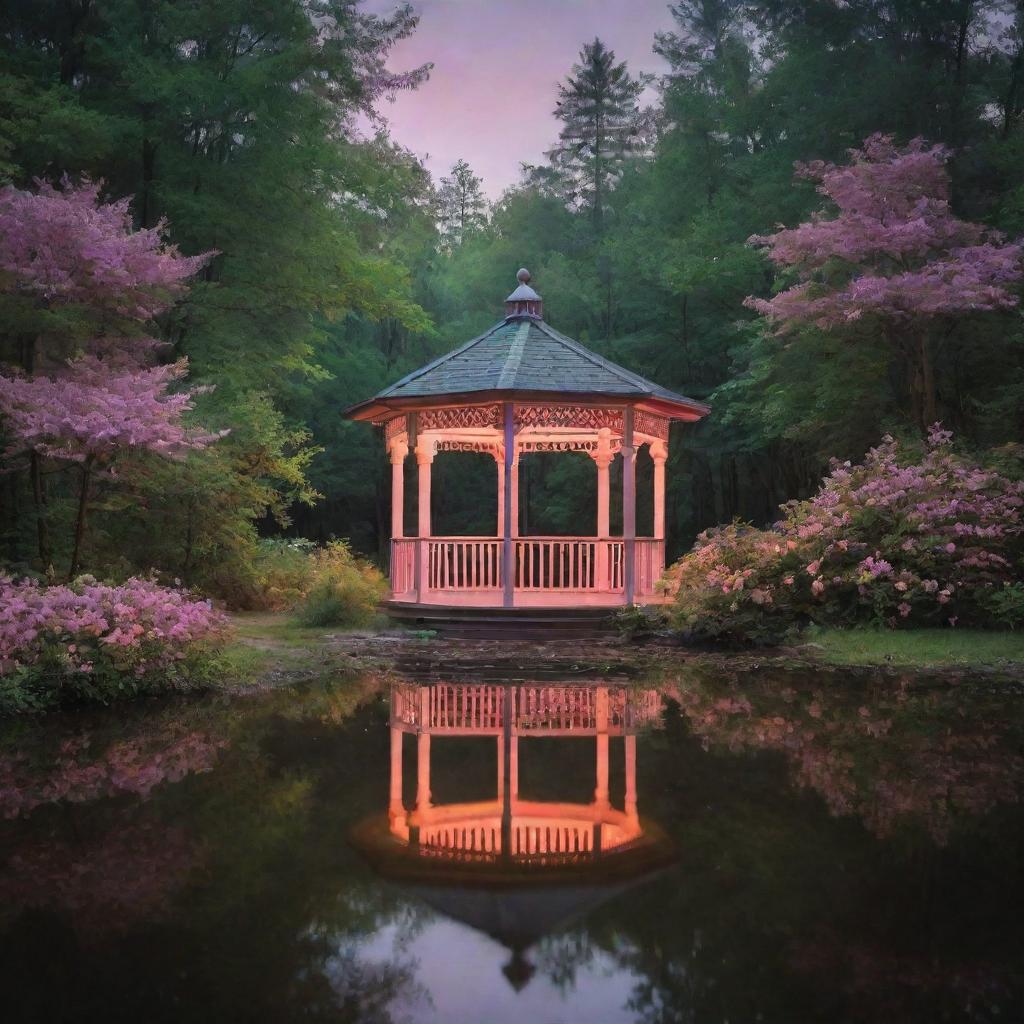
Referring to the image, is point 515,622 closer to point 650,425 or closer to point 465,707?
point 650,425

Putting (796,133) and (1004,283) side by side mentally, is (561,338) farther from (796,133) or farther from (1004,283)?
(796,133)

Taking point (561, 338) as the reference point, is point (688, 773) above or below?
below

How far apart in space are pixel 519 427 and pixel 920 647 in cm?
645

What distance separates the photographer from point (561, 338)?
17.7 meters

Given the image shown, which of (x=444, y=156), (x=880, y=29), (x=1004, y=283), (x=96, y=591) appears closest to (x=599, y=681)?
(x=96, y=591)

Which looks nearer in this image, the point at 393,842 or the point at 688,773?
the point at 393,842

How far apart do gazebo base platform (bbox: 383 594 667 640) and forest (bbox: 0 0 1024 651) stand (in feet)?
11.8

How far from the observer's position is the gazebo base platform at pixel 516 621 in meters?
14.5

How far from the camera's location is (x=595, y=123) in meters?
37.0

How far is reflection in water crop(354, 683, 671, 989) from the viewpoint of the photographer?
4.12 meters

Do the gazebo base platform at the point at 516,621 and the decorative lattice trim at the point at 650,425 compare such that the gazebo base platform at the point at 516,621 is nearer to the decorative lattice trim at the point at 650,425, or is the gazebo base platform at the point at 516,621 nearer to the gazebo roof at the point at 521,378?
the decorative lattice trim at the point at 650,425

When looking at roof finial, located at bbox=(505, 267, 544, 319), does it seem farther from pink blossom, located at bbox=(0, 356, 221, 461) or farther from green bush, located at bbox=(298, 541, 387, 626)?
pink blossom, located at bbox=(0, 356, 221, 461)

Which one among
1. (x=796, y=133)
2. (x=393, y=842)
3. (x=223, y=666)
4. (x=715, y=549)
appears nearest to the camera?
(x=393, y=842)

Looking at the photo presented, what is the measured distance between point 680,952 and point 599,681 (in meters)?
6.74
